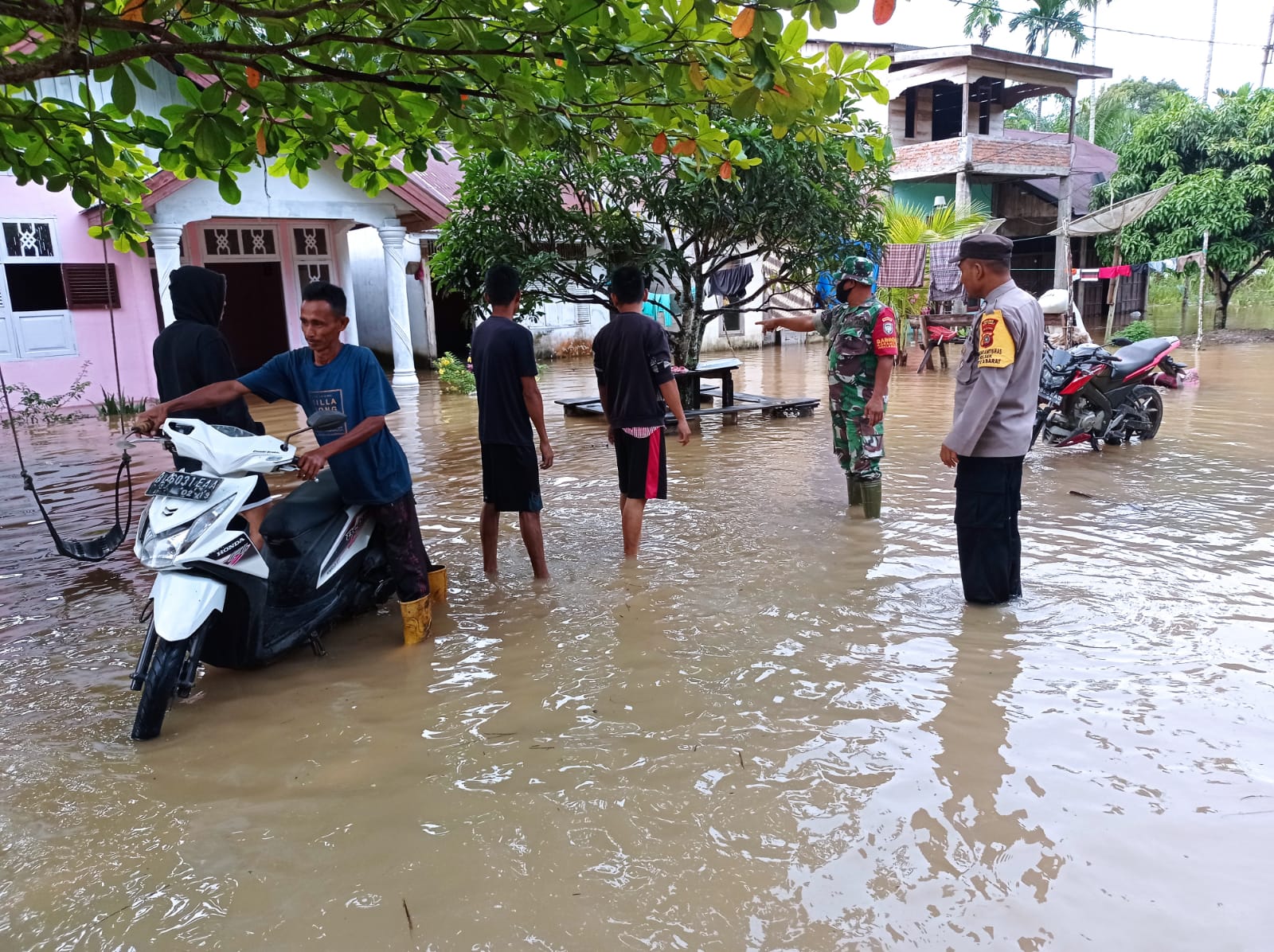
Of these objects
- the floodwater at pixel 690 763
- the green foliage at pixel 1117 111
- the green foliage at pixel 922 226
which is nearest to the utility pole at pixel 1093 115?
the green foliage at pixel 1117 111

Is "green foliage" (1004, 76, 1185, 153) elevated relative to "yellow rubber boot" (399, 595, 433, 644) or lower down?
elevated

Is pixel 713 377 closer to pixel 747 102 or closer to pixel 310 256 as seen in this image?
pixel 747 102

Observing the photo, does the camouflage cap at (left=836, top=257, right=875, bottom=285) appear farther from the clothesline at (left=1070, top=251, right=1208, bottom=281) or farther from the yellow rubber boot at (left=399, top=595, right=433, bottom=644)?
the clothesline at (left=1070, top=251, right=1208, bottom=281)

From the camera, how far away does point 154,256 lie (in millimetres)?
13805

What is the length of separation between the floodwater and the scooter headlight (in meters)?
0.69

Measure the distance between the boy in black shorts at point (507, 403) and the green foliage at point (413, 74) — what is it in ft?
2.96

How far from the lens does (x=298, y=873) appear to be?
8.21ft

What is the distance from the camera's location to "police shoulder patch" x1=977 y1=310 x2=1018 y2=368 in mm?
4105

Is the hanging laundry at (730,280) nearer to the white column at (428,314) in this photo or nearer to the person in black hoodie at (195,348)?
the white column at (428,314)

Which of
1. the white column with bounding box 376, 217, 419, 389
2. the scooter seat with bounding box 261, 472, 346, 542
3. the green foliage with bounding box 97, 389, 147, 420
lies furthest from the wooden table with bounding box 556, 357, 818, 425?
the scooter seat with bounding box 261, 472, 346, 542

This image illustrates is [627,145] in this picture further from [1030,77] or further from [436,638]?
[1030,77]

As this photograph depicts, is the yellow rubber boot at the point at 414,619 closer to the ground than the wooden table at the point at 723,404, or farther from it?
closer to the ground

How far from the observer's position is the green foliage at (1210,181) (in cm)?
2061

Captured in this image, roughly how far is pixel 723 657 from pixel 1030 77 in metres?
23.4
